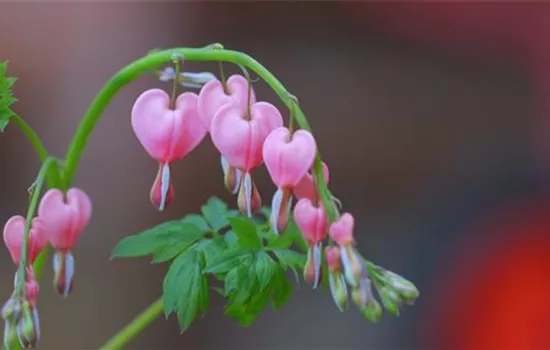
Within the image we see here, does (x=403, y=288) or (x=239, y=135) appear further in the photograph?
(x=239, y=135)

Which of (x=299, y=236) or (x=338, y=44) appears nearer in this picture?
(x=299, y=236)

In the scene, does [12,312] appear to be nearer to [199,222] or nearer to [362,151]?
[199,222]

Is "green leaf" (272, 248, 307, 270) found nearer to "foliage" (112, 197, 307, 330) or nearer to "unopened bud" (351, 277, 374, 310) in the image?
"foliage" (112, 197, 307, 330)

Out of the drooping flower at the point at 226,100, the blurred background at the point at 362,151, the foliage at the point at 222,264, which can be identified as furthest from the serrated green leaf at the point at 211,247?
the blurred background at the point at 362,151

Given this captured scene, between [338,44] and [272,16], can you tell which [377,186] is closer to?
[338,44]

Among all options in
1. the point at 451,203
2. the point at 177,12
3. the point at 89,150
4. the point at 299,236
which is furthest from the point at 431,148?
the point at 299,236

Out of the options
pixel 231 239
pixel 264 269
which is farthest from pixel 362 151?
pixel 264 269

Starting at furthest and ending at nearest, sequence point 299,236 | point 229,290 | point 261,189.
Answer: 1. point 261,189
2. point 299,236
3. point 229,290
